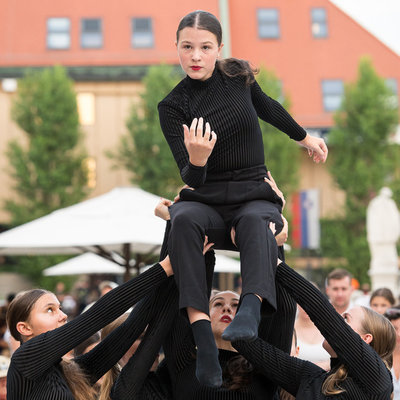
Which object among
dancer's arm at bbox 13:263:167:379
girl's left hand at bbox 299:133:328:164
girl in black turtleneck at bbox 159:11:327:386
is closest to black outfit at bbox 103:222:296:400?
dancer's arm at bbox 13:263:167:379

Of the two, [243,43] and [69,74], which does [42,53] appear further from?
[243,43]

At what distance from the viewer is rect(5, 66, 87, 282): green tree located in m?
28.7

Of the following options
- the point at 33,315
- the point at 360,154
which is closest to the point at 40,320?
the point at 33,315

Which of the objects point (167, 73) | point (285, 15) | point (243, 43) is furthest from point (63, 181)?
point (285, 15)

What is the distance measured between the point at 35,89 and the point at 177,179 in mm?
5788

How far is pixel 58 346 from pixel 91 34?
29.4 m

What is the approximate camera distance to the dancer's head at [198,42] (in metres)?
3.48

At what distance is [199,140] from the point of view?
324 centimetres

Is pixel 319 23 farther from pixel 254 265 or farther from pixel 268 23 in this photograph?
pixel 254 265

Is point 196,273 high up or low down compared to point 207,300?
up

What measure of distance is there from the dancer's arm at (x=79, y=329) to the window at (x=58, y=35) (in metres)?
29.3

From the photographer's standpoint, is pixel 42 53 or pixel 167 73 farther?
Answer: pixel 42 53

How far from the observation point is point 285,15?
3438 cm

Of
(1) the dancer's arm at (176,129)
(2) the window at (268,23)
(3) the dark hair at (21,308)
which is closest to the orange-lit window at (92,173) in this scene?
(2) the window at (268,23)
